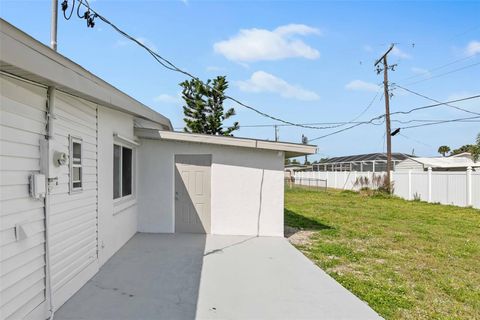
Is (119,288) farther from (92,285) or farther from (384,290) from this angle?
(384,290)

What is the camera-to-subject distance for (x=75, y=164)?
472cm

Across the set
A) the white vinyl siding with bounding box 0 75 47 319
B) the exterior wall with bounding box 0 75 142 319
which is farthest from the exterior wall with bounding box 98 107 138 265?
the white vinyl siding with bounding box 0 75 47 319

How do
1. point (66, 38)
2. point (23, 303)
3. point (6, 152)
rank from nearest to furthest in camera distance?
1. point (6, 152)
2. point (23, 303)
3. point (66, 38)

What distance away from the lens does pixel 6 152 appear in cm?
298

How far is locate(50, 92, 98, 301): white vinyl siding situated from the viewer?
159 inches

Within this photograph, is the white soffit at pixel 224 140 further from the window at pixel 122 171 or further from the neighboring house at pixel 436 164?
the neighboring house at pixel 436 164

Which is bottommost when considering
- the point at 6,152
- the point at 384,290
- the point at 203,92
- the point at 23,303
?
the point at 384,290

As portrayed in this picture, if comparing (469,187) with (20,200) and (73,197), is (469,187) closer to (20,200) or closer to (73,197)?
(73,197)

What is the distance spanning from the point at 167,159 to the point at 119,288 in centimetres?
452

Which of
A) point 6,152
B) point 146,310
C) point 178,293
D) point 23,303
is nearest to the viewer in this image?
point 6,152

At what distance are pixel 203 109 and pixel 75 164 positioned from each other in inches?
879

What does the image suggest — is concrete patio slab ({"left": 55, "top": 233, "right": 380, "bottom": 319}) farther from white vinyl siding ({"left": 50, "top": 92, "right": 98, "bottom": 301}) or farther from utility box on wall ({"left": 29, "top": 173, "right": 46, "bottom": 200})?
utility box on wall ({"left": 29, "top": 173, "right": 46, "bottom": 200})

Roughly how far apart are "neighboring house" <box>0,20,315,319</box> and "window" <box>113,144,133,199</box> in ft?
0.07

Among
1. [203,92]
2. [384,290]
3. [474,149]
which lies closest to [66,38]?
[384,290]
